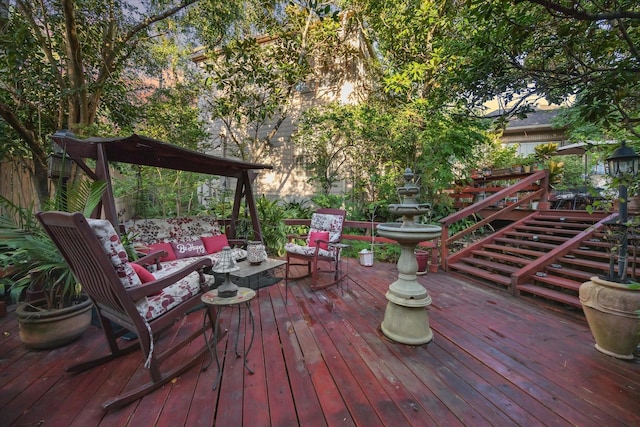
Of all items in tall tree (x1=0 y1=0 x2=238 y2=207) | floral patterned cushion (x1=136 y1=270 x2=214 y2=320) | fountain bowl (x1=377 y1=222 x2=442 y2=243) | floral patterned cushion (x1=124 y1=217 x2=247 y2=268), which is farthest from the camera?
floral patterned cushion (x1=124 y1=217 x2=247 y2=268)

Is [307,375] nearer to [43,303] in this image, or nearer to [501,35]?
[43,303]

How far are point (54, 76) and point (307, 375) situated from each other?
545 cm

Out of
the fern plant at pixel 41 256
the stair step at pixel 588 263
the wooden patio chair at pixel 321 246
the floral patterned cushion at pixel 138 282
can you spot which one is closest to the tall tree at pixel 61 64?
the fern plant at pixel 41 256

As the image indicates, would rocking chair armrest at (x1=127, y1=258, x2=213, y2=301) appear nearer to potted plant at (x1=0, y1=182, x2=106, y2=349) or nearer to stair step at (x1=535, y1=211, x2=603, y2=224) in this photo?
potted plant at (x1=0, y1=182, x2=106, y2=349)

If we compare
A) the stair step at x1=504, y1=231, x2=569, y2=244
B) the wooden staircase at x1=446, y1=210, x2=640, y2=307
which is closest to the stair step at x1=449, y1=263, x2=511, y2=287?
the wooden staircase at x1=446, y1=210, x2=640, y2=307

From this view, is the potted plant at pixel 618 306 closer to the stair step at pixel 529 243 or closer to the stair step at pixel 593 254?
the stair step at pixel 593 254

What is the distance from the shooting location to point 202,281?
82.3 inches

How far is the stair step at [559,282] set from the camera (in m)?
2.96

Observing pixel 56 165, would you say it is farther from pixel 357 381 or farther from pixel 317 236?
pixel 357 381

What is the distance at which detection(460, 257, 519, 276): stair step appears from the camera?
3769 mm

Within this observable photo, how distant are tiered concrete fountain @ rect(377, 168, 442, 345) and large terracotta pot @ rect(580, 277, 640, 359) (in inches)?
50.7

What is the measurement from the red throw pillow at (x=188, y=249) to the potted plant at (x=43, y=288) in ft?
4.20

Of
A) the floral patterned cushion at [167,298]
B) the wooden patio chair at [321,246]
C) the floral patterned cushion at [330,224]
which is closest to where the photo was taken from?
the floral patterned cushion at [167,298]

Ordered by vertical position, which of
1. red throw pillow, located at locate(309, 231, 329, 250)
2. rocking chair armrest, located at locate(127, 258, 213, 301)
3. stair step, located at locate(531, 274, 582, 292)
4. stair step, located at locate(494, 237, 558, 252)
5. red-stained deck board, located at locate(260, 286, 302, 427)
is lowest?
red-stained deck board, located at locate(260, 286, 302, 427)
